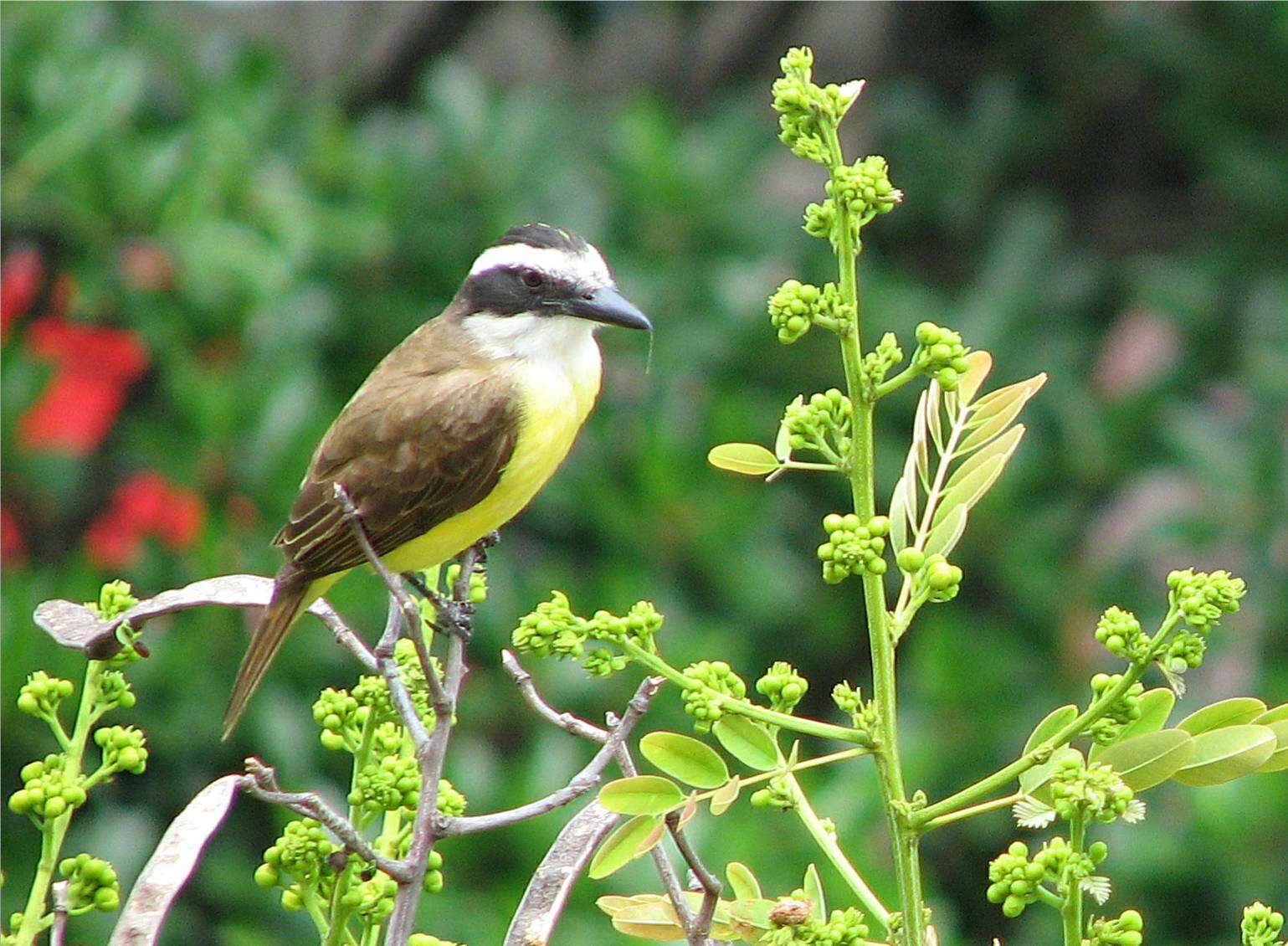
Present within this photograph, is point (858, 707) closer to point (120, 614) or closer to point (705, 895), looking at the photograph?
point (705, 895)

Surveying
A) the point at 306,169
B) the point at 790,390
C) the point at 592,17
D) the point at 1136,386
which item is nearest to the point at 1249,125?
the point at 1136,386

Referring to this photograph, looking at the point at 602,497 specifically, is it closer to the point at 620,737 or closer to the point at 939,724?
the point at 939,724

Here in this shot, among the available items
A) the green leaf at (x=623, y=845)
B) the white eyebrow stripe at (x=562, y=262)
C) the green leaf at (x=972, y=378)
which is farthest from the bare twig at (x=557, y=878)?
the white eyebrow stripe at (x=562, y=262)

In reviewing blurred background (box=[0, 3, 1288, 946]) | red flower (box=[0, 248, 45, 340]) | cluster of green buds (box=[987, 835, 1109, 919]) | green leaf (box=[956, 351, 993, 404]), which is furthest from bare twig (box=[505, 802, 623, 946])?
red flower (box=[0, 248, 45, 340])

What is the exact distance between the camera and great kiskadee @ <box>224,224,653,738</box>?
1.89m

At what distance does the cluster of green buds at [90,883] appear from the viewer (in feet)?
3.20

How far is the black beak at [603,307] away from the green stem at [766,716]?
1.10 m

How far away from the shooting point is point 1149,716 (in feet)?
3.12

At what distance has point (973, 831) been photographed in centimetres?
389

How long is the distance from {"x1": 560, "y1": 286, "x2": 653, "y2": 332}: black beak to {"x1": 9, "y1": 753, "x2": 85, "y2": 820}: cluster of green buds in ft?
3.52

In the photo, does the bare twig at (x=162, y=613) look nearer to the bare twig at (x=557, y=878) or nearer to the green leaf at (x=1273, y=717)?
the bare twig at (x=557, y=878)

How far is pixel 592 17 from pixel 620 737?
3.52 m

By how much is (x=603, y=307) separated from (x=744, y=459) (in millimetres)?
1010

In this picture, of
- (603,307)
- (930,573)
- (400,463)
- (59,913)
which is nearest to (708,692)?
(930,573)
